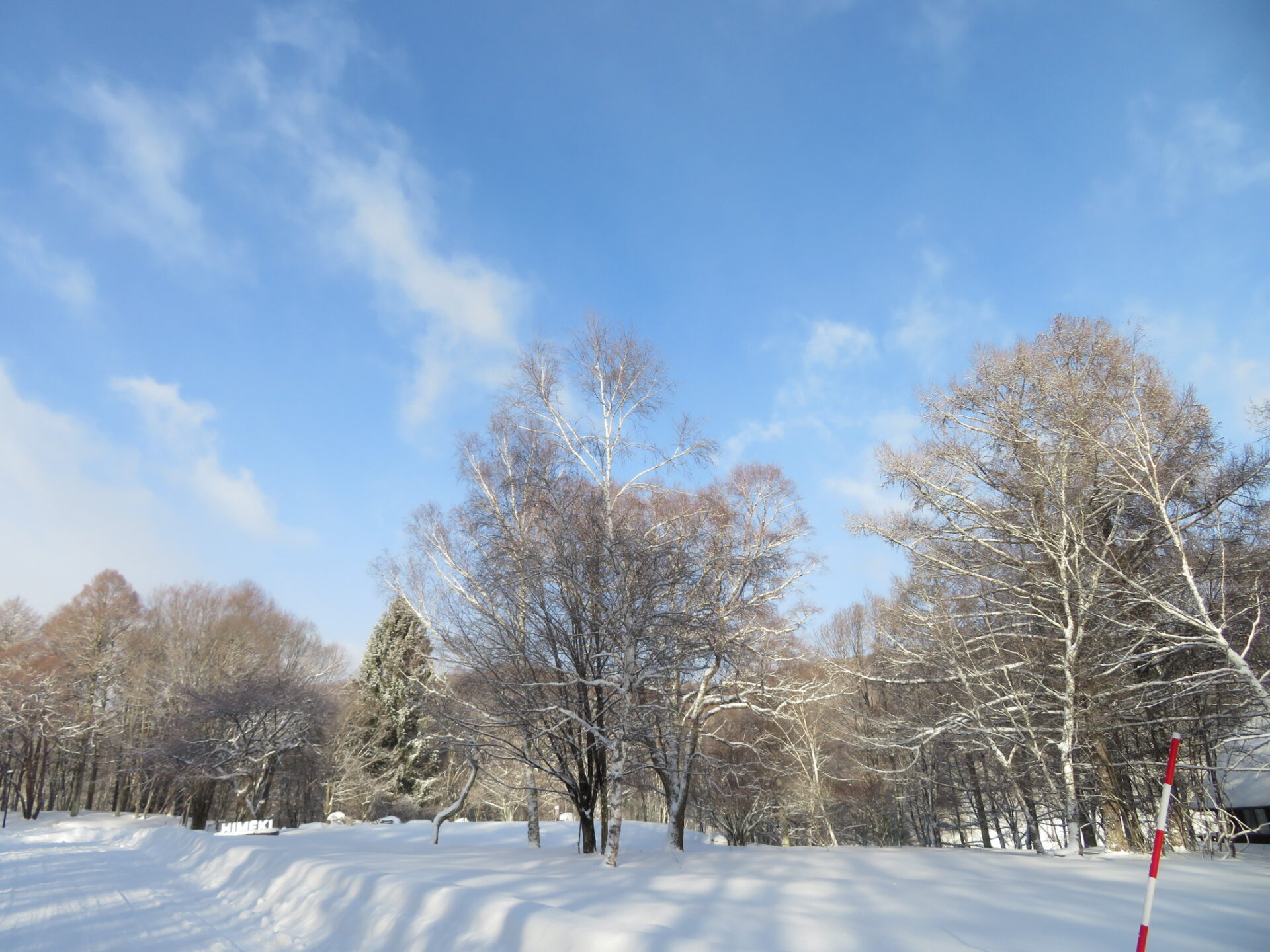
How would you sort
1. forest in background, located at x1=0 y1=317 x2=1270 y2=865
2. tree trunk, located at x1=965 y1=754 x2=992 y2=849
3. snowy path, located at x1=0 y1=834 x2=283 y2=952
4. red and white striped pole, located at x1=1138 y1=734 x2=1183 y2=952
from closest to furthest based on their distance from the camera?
red and white striped pole, located at x1=1138 y1=734 x2=1183 y2=952 < snowy path, located at x1=0 y1=834 x2=283 y2=952 < forest in background, located at x1=0 y1=317 x2=1270 y2=865 < tree trunk, located at x1=965 y1=754 x2=992 y2=849

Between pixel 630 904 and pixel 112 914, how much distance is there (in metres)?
6.33

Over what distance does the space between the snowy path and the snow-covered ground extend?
4 cm

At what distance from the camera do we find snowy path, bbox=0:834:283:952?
6.43 m

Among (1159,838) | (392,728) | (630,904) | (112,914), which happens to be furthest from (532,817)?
(392,728)

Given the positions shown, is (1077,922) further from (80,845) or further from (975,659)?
(80,845)

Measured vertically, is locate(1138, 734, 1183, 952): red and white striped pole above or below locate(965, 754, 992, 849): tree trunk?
above

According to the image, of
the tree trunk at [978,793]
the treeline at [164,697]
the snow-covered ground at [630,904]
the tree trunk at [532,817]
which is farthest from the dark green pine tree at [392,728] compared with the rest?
the tree trunk at [978,793]

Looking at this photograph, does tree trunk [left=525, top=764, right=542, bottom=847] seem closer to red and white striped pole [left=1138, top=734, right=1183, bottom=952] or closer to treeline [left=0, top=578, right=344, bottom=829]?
red and white striped pole [left=1138, top=734, right=1183, bottom=952]

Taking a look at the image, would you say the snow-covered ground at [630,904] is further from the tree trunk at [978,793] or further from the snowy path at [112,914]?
the tree trunk at [978,793]

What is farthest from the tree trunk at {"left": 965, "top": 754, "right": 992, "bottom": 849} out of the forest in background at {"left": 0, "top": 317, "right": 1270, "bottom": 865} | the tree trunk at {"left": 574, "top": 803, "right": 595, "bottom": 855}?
the tree trunk at {"left": 574, "top": 803, "right": 595, "bottom": 855}

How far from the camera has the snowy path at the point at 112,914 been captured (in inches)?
253

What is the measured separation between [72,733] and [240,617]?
9067mm

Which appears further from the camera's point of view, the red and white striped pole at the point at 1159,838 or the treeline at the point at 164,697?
the treeline at the point at 164,697

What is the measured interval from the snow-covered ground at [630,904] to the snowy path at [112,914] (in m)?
0.04
